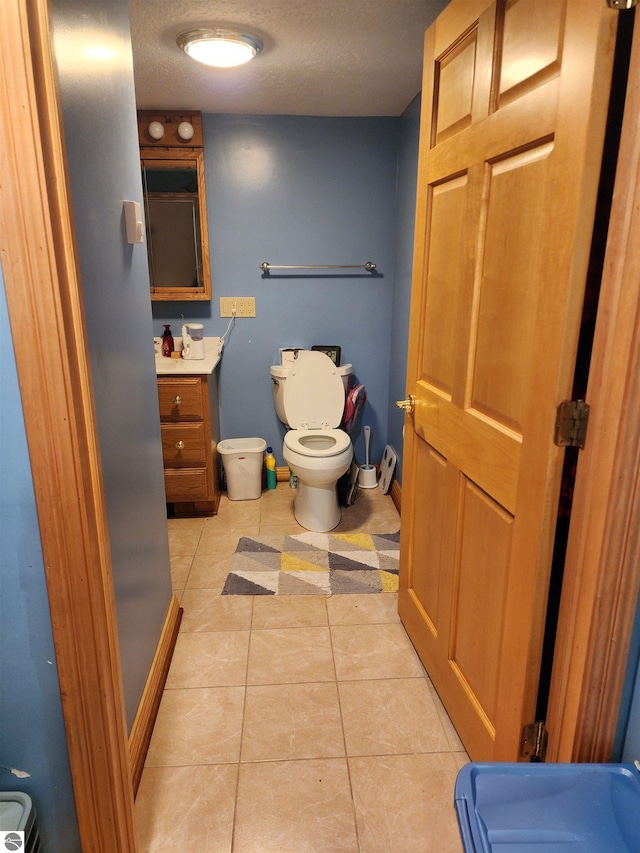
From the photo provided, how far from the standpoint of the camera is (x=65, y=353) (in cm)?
96

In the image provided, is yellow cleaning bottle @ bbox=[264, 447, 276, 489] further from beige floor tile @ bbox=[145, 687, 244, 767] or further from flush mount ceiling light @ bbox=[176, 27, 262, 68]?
flush mount ceiling light @ bbox=[176, 27, 262, 68]

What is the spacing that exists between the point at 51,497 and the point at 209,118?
113 inches

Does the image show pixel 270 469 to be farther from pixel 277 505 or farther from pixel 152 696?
pixel 152 696

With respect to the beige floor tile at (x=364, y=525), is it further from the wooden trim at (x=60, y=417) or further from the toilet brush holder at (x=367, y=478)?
the wooden trim at (x=60, y=417)

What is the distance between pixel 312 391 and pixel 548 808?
8.31ft

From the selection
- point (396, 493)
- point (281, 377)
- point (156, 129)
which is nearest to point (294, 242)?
point (281, 377)

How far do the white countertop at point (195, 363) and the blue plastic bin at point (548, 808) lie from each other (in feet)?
7.78

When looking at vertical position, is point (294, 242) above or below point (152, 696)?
above

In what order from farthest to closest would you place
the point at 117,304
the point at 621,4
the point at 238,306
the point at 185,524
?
1. the point at 238,306
2. the point at 185,524
3. the point at 117,304
4. the point at 621,4

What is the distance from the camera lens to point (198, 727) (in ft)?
5.76

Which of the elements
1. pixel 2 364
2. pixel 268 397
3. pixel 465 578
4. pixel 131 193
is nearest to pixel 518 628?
pixel 465 578

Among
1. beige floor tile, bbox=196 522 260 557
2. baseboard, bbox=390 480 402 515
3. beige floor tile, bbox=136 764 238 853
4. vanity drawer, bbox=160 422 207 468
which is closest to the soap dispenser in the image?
vanity drawer, bbox=160 422 207 468

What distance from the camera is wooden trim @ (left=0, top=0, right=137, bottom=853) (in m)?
0.87

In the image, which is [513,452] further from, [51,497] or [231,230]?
[231,230]
